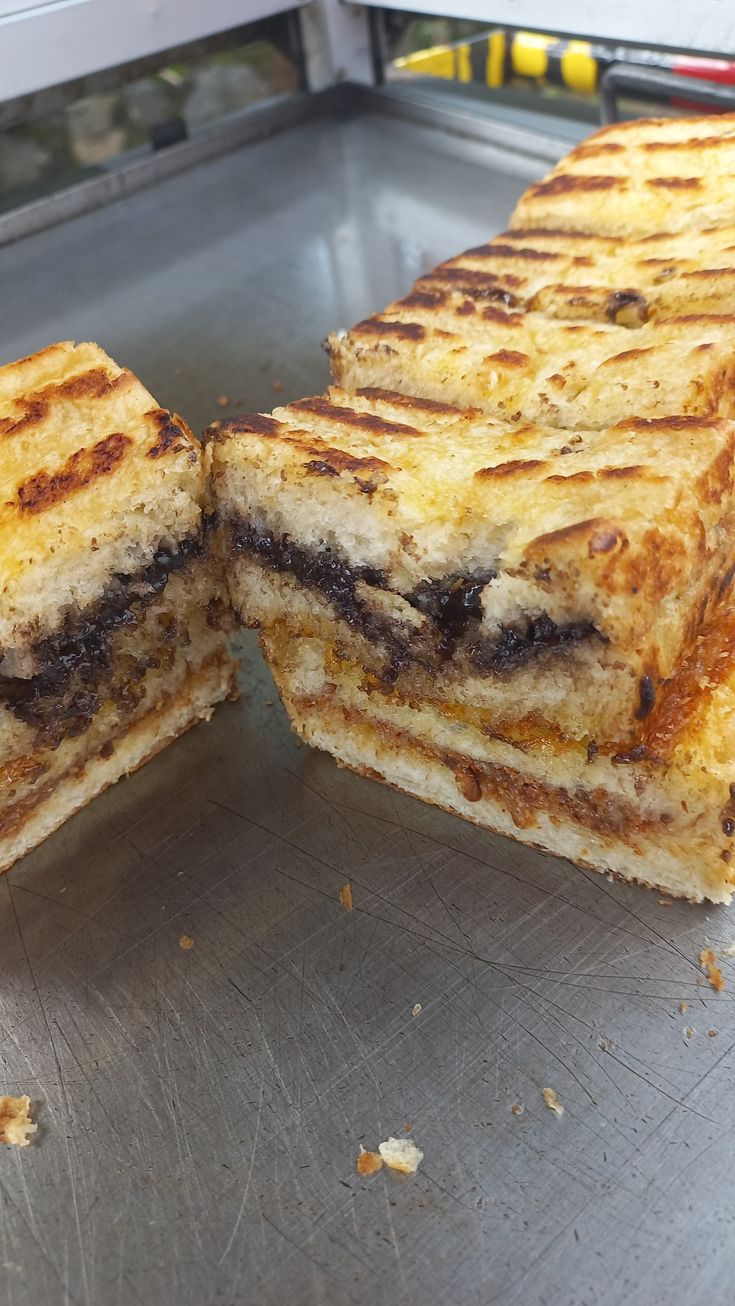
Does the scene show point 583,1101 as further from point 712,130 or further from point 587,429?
point 712,130

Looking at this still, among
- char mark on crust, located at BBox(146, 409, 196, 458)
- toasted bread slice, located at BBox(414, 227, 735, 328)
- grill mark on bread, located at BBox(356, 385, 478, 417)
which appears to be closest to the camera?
char mark on crust, located at BBox(146, 409, 196, 458)

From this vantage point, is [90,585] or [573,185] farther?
[573,185]

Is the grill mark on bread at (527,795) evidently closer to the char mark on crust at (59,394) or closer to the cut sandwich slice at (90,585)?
the cut sandwich slice at (90,585)

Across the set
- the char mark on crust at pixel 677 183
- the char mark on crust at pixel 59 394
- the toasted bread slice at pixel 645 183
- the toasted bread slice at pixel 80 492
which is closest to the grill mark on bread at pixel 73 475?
the toasted bread slice at pixel 80 492

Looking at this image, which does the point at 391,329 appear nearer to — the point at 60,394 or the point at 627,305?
the point at 627,305

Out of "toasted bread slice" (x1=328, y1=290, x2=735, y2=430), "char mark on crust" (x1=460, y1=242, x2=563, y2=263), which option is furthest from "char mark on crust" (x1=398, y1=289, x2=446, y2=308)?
"char mark on crust" (x1=460, y1=242, x2=563, y2=263)

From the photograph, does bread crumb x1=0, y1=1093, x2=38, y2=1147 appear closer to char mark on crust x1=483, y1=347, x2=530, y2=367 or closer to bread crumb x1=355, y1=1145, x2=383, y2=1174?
bread crumb x1=355, y1=1145, x2=383, y2=1174

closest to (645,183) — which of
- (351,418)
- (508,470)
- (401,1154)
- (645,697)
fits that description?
(351,418)
